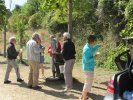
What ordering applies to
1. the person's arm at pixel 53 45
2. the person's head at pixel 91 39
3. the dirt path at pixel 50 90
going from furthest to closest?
1. the person's arm at pixel 53 45
2. the dirt path at pixel 50 90
3. the person's head at pixel 91 39

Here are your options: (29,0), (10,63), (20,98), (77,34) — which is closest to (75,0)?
(77,34)

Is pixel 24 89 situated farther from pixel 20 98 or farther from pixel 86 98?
pixel 86 98

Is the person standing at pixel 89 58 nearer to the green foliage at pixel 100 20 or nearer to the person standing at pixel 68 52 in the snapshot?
the person standing at pixel 68 52

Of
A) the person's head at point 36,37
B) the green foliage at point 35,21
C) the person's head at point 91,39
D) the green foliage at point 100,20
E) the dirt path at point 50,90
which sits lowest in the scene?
the dirt path at point 50,90

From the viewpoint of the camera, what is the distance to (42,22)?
115 ft

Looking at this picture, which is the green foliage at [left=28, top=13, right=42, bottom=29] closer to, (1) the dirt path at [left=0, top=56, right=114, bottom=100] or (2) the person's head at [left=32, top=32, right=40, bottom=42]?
(1) the dirt path at [left=0, top=56, right=114, bottom=100]

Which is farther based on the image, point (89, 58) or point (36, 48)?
point (36, 48)

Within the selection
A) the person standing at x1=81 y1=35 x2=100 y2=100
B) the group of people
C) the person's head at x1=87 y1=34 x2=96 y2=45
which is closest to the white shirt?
the group of people

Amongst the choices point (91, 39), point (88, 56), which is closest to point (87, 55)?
point (88, 56)

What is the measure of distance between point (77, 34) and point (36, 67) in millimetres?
11632

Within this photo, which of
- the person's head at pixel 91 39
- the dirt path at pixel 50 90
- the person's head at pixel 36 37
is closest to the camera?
the person's head at pixel 91 39

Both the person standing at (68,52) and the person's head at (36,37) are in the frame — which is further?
the person's head at (36,37)

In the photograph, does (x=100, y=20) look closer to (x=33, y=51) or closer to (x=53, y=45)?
(x=53, y=45)

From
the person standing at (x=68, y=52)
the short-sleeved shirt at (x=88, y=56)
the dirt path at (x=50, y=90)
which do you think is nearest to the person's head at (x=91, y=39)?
the short-sleeved shirt at (x=88, y=56)
